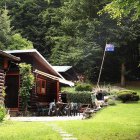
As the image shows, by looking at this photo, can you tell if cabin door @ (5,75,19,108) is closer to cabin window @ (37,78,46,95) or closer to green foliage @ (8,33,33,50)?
cabin window @ (37,78,46,95)

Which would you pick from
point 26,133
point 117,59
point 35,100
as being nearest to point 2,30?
point 117,59

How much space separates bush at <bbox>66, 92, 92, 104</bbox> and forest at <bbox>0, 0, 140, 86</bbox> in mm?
15539

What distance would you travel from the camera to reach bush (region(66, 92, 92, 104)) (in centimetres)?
3888

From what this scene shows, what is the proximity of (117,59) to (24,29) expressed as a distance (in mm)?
18945

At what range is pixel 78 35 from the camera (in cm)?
5944

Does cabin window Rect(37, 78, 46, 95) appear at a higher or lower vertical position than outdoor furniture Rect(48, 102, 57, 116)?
higher

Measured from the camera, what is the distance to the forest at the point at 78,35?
55.8 metres

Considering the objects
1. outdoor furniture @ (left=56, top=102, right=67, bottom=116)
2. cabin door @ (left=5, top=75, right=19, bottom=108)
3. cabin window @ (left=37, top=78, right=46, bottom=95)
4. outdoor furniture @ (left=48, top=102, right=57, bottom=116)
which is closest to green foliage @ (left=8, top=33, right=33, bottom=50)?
cabin window @ (left=37, top=78, right=46, bottom=95)

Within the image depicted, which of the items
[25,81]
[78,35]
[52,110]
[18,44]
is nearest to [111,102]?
[52,110]

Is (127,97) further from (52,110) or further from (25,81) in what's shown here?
(25,81)

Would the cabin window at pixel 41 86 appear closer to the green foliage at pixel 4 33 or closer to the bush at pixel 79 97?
the bush at pixel 79 97

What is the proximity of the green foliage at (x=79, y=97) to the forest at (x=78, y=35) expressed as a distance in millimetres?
15570

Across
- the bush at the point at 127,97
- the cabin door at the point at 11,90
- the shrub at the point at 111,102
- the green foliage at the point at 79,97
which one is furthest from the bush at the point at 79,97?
the cabin door at the point at 11,90

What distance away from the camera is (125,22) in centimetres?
5688
